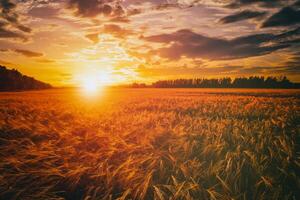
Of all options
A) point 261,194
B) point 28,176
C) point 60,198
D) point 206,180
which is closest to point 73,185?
point 60,198

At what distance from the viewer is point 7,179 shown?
2.49m

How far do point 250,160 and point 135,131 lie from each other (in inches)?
89.3

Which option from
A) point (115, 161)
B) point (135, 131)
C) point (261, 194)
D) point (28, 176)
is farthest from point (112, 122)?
point (261, 194)

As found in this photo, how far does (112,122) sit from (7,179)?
10.3 feet

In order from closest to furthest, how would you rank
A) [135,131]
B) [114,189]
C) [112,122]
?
[114,189]
[135,131]
[112,122]

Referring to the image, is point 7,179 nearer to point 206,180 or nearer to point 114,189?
point 114,189

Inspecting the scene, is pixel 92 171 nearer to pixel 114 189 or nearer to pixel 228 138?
pixel 114 189

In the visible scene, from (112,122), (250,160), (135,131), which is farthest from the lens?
(112,122)

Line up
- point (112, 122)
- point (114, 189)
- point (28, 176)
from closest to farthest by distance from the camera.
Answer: point (114, 189)
point (28, 176)
point (112, 122)

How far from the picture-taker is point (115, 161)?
299 centimetres

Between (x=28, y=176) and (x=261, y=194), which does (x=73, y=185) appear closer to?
(x=28, y=176)

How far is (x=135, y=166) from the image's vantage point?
8.95 ft

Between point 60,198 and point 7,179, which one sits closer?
point 60,198

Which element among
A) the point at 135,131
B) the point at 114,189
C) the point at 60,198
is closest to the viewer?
the point at 60,198
